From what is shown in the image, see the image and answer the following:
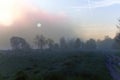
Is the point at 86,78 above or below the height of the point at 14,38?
below

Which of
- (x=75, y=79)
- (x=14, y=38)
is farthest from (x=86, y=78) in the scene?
(x=14, y=38)

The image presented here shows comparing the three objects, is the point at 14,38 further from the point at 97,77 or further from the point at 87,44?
the point at 97,77

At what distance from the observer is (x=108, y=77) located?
121 feet

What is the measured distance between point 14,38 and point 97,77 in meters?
150

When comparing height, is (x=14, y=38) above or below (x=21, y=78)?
above

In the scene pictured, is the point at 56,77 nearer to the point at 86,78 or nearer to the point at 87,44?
the point at 86,78

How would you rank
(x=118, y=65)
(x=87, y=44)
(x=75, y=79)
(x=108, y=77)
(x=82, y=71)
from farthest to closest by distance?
(x=87, y=44) → (x=118, y=65) → (x=82, y=71) → (x=108, y=77) → (x=75, y=79)

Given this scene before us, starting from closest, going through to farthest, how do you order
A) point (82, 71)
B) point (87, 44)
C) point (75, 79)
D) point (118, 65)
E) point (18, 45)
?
point (75, 79)
point (82, 71)
point (118, 65)
point (18, 45)
point (87, 44)

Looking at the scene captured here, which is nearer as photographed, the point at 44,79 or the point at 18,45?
the point at 44,79

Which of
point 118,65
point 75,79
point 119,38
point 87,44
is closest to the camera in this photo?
point 75,79

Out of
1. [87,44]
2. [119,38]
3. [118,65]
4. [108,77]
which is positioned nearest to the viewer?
[108,77]

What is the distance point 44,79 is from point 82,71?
21.4 ft

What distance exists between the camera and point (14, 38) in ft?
599

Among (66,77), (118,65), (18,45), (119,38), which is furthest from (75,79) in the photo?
(18,45)
